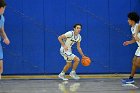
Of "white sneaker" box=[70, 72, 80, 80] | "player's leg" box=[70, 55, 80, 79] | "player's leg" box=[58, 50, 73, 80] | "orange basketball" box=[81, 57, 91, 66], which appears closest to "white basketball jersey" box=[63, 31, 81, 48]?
"player's leg" box=[58, 50, 73, 80]

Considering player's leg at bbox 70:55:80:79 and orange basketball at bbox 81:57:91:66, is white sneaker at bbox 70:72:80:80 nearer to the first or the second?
player's leg at bbox 70:55:80:79

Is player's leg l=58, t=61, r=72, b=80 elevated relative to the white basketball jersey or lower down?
lower down

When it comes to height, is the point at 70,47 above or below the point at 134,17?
below

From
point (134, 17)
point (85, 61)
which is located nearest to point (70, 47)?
point (85, 61)

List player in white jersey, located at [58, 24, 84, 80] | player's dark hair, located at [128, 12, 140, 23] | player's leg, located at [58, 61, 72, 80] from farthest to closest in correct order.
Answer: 1. player's leg, located at [58, 61, 72, 80]
2. player in white jersey, located at [58, 24, 84, 80]
3. player's dark hair, located at [128, 12, 140, 23]

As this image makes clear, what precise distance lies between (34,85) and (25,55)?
172cm

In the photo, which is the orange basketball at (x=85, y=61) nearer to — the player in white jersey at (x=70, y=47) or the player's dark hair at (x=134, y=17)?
the player in white jersey at (x=70, y=47)

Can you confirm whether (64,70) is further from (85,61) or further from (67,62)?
(85,61)

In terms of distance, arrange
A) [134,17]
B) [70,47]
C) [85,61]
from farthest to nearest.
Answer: [70,47] < [85,61] < [134,17]

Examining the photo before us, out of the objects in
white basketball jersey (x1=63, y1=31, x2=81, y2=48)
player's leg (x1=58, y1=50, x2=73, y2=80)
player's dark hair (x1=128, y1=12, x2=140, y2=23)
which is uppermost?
player's dark hair (x1=128, y1=12, x2=140, y2=23)

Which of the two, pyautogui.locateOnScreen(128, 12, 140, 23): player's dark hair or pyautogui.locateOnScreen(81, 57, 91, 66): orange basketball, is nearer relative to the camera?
pyautogui.locateOnScreen(128, 12, 140, 23): player's dark hair

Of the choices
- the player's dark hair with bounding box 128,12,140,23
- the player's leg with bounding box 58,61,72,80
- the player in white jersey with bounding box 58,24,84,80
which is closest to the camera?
the player's dark hair with bounding box 128,12,140,23

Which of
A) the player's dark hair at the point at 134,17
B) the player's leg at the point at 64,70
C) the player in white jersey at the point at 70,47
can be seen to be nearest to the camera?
the player's dark hair at the point at 134,17

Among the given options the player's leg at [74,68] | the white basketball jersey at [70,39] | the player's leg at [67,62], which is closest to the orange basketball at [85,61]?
the player's leg at [74,68]
